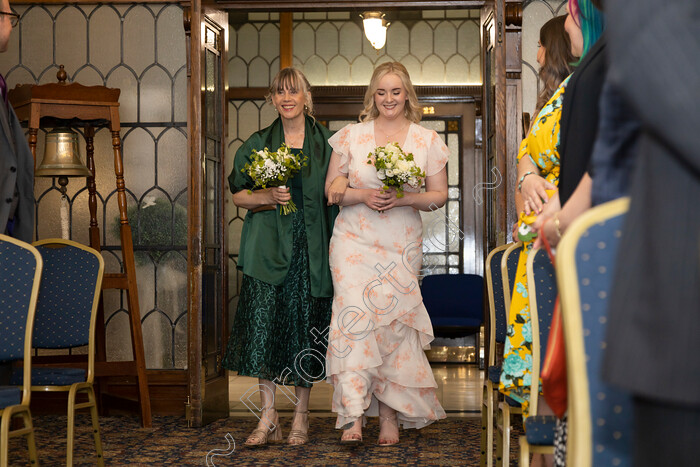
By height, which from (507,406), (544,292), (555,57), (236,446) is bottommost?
(236,446)

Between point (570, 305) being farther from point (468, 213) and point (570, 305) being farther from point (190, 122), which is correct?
point (468, 213)

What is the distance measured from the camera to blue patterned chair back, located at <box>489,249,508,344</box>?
10.3 ft

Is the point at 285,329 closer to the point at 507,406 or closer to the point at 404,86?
the point at 404,86

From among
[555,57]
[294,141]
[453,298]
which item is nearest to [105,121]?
[294,141]

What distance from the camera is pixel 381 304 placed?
3.90 meters

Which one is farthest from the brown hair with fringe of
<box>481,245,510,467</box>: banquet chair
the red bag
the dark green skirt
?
the dark green skirt

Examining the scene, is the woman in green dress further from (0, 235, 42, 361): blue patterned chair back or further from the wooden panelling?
the wooden panelling

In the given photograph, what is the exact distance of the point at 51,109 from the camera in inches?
169

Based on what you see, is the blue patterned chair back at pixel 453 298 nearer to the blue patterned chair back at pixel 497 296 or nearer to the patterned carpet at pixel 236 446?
the patterned carpet at pixel 236 446

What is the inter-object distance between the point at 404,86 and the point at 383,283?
1.01 metres

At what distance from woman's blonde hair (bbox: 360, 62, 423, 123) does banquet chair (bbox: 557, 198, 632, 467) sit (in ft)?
9.75

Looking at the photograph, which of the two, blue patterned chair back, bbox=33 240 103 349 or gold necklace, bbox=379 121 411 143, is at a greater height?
gold necklace, bbox=379 121 411 143

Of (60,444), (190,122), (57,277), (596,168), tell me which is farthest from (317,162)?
(596,168)

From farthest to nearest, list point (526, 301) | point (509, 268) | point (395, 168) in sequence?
1. point (395, 168)
2. point (509, 268)
3. point (526, 301)
